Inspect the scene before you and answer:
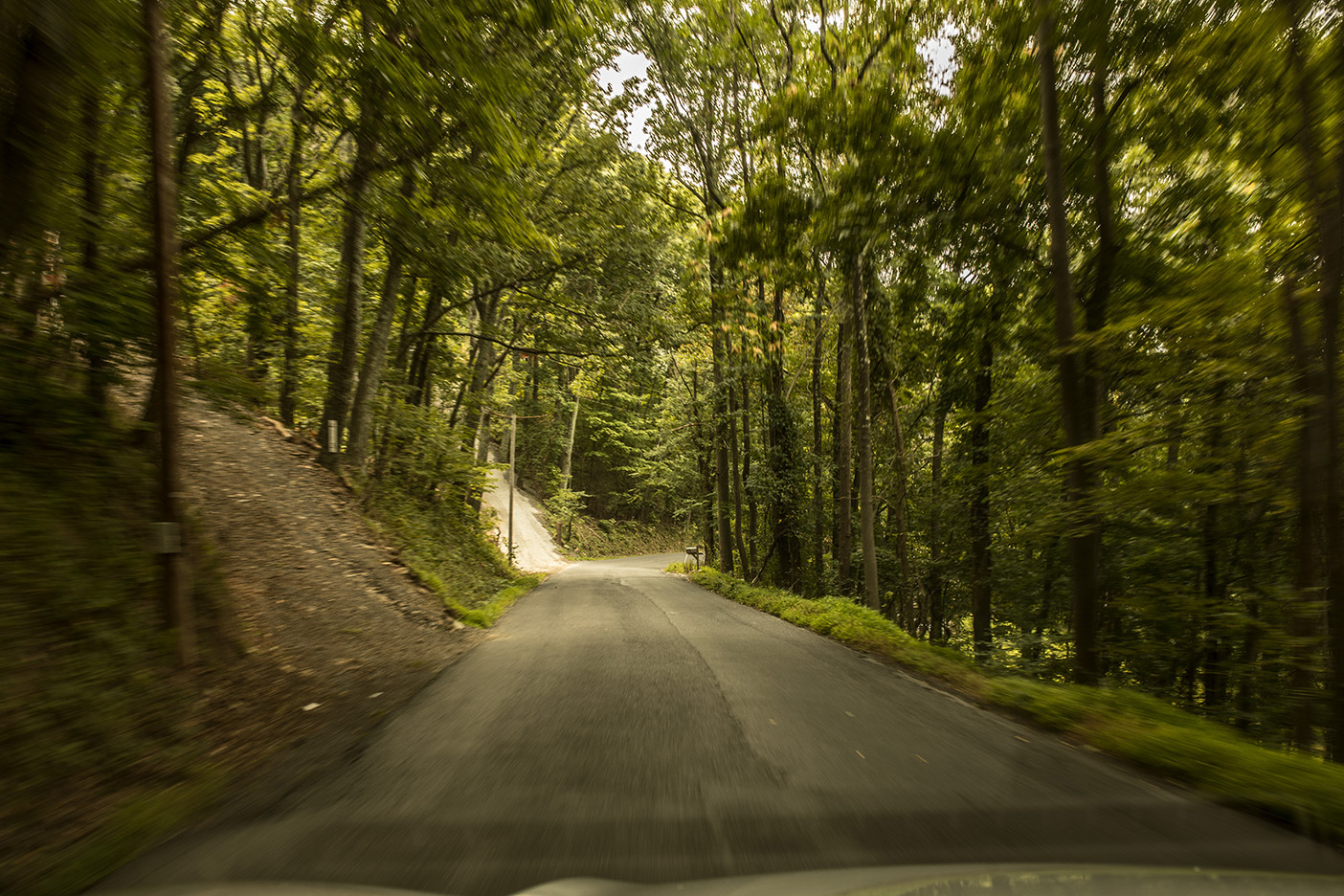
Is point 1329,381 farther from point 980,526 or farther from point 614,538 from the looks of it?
point 614,538

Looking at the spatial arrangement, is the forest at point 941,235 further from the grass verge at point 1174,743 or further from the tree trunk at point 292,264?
the grass verge at point 1174,743

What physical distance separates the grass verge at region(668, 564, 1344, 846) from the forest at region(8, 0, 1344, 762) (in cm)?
128

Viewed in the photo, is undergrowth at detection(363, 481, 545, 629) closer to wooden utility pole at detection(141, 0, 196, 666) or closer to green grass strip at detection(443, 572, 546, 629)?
green grass strip at detection(443, 572, 546, 629)

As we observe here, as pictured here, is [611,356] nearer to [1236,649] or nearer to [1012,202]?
[1012,202]

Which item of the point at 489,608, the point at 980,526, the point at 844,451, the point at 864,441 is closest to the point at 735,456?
the point at 844,451

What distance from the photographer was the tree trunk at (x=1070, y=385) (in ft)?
20.5

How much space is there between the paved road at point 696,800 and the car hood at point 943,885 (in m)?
0.36

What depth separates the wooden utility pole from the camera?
171 inches

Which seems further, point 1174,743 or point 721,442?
point 721,442

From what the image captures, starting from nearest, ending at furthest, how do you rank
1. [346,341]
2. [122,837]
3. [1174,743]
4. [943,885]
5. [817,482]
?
[943,885] < [122,837] < [1174,743] < [346,341] < [817,482]

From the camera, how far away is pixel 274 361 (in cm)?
1145

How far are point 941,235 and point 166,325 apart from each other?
8.00 meters

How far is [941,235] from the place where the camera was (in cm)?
755

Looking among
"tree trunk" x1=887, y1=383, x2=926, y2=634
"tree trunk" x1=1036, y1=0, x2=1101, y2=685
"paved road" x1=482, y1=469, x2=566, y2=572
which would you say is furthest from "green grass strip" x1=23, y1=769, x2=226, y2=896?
"paved road" x1=482, y1=469, x2=566, y2=572
